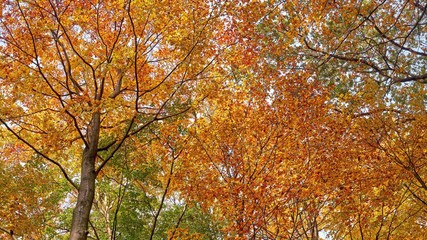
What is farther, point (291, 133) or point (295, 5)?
point (291, 133)

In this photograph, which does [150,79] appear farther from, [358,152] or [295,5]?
[358,152]

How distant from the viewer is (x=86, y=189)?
5.84 meters

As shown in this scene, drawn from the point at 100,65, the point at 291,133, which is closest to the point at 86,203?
the point at 100,65

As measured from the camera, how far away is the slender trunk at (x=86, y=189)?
5367 mm

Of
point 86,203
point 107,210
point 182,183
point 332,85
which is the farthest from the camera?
point 107,210

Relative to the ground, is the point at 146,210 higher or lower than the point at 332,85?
lower

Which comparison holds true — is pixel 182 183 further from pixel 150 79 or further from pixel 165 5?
pixel 165 5

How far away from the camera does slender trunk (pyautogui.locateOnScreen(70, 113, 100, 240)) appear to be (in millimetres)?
5367

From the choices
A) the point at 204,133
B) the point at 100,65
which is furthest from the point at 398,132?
the point at 100,65

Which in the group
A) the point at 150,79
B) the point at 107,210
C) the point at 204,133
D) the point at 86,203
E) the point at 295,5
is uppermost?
the point at 295,5

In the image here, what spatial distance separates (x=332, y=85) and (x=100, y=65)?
16.2 feet

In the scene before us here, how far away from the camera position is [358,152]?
27.1ft

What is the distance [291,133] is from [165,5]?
4136 mm

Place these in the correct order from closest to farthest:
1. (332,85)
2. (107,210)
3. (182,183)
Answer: (332,85)
(182,183)
(107,210)
